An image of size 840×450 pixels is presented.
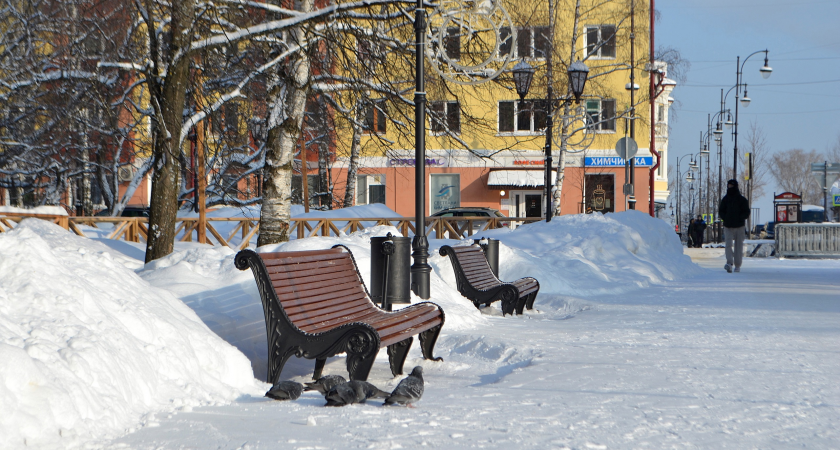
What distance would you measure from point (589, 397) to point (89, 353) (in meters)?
2.79

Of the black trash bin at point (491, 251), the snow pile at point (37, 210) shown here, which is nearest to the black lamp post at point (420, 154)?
the black trash bin at point (491, 251)

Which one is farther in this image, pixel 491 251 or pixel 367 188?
pixel 367 188

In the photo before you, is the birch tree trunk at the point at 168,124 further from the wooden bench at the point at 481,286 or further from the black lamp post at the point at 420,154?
the wooden bench at the point at 481,286

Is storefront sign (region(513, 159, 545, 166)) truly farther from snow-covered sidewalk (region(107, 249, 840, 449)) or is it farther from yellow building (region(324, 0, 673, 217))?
snow-covered sidewalk (region(107, 249, 840, 449))

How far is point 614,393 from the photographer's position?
4.94 m

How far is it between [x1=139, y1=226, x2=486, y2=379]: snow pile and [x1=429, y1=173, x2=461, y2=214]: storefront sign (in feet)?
99.3

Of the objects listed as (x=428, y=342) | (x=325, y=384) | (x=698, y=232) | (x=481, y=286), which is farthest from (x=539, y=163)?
(x=325, y=384)

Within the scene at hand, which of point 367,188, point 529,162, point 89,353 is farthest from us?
point 367,188

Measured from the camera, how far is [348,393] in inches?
180

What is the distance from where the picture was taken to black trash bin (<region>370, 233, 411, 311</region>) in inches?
303

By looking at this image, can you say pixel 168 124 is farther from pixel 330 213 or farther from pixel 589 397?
pixel 330 213

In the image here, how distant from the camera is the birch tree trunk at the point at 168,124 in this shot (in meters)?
10.5

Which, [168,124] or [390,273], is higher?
[168,124]

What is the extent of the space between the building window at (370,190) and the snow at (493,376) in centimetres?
3019
